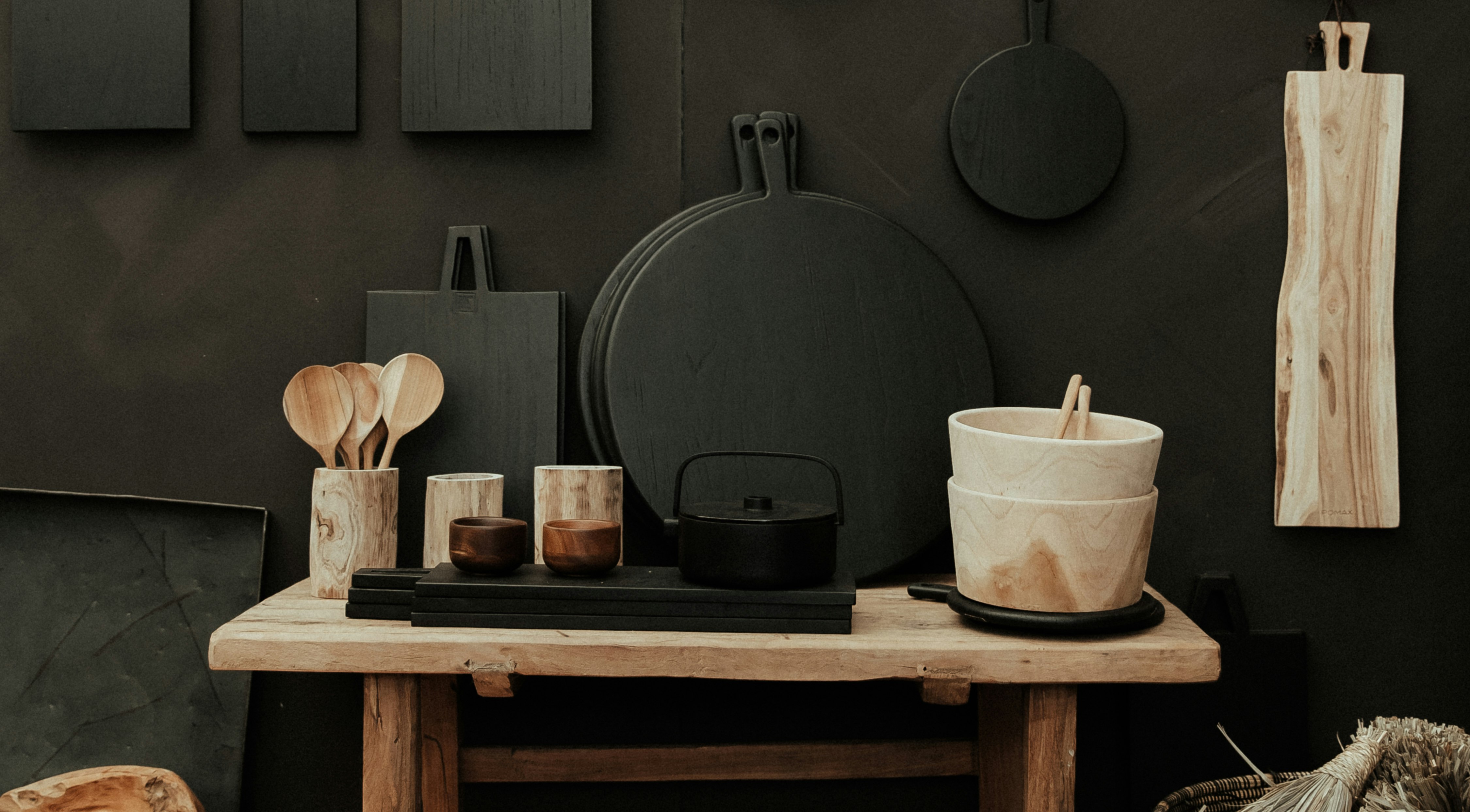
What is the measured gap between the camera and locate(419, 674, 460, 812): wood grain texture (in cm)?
139

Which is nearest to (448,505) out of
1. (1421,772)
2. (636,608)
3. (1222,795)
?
(636,608)

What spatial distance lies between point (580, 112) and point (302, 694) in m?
1.03

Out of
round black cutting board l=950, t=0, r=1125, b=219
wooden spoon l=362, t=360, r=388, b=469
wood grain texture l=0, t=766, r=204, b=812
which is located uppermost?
round black cutting board l=950, t=0, r=1125, b=219

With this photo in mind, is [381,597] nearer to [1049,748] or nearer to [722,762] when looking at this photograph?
[722,762]

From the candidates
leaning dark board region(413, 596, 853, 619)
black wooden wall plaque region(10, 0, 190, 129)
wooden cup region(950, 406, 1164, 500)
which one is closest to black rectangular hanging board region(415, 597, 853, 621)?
leaning dark board region(413, 596, 853, 619)

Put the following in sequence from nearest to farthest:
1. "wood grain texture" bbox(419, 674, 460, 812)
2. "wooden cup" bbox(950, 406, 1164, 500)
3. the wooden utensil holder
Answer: "wooden cup" bbox(950, 406, 1164, 500), the wooden utensil holder, "wood grain texture" bbox(419, 674, 460, 812)

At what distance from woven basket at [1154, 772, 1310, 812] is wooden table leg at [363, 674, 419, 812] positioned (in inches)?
40.0

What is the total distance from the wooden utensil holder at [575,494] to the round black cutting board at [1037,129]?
74 cm

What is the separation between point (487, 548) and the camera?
112cm

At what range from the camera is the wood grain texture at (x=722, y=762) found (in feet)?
4.65

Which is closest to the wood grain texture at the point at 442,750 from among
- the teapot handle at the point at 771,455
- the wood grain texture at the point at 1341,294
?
the teapot handle at the point at 771,455

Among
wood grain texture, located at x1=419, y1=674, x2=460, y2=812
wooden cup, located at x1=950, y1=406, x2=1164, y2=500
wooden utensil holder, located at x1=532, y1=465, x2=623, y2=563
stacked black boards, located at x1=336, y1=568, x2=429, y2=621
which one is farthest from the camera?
wood grain texture, located at x1=419, y1=674, x2=460, y2=812

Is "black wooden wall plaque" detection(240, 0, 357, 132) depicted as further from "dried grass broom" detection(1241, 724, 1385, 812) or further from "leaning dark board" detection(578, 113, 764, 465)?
"dried grass broom" detection(1241, 724, 1385, 812)

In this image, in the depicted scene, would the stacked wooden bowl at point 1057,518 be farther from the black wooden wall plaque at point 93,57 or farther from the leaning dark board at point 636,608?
the black wooden wall plaque at point 93,57
